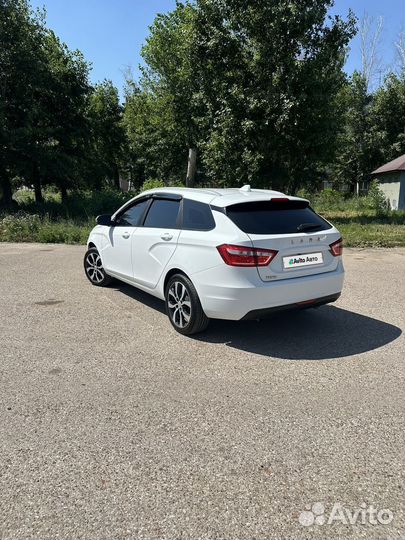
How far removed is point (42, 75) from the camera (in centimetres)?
1848

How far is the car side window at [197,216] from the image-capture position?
448 centimetres

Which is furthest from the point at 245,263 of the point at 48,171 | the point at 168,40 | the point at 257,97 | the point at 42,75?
the point at 168,40

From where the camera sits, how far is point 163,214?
17.1 ft

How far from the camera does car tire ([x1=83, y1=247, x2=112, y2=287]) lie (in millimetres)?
6715

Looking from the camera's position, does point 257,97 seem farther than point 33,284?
Yes

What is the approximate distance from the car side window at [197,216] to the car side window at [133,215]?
3.13 ft

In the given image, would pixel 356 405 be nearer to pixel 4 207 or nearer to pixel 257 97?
pixel 257 97

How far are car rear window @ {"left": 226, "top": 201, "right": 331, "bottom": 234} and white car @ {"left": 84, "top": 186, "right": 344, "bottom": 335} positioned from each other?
0.01 m

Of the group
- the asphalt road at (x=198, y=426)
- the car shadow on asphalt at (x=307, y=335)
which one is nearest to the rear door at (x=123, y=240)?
the asphalt road at (x=198, y=426)

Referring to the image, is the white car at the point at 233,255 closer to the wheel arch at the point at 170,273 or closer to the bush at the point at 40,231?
the wheel arch at the point at 170,273

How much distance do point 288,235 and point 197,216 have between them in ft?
3.45

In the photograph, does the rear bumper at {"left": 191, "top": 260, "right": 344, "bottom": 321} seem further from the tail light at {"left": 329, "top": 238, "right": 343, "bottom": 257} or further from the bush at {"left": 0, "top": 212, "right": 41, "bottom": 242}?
the bush at {"left": 0, "top": 212, "right": 41, "bottom": 242}

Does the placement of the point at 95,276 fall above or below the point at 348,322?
above

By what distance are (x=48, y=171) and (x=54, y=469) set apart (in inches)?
706
